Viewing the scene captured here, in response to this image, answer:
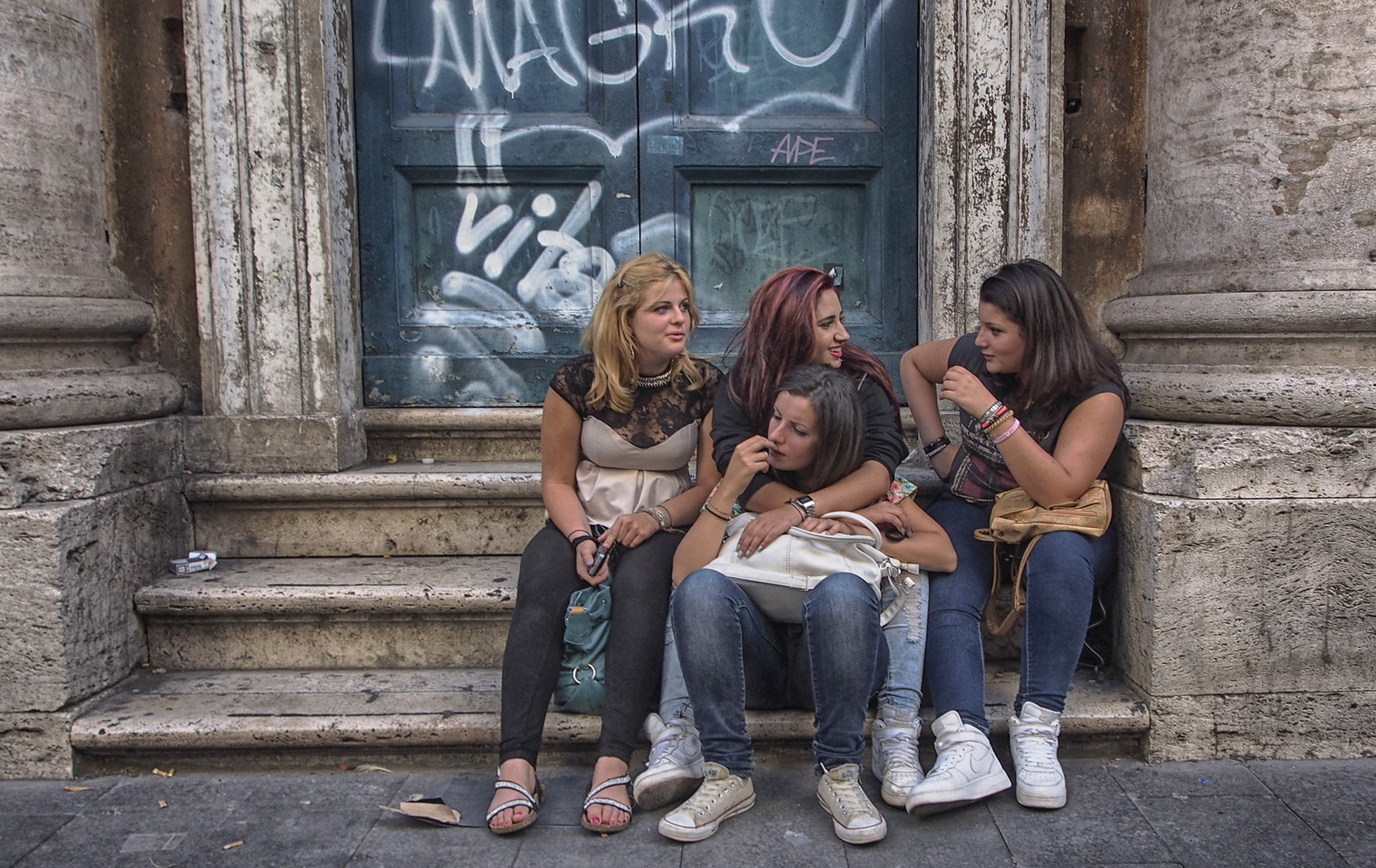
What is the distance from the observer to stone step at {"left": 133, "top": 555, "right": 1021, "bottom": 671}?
3.23 meters

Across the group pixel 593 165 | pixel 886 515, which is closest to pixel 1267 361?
pixel 886 515

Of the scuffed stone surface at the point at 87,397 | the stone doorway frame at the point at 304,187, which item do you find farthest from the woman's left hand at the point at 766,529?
the scuffed stone surface at the point at 87,397

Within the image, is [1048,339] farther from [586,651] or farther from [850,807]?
[586,651]

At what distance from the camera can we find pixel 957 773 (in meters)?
2.58

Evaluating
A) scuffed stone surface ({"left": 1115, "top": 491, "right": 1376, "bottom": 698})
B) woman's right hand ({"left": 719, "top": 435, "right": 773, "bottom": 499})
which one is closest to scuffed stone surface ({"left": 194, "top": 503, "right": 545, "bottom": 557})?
woman's right hand ({"left": 719, "top": 435, "right": 773, "bottom": 499})

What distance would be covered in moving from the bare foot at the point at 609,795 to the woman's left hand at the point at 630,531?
1.90ft

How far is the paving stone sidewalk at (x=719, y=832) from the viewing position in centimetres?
244

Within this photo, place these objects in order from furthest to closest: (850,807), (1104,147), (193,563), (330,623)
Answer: (1104,147), (193,563), (330,623), (850,807)

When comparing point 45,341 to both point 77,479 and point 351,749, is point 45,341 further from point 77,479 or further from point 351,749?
point 351,749

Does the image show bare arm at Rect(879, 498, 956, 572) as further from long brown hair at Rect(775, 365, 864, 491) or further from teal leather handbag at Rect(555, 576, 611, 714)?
teal leather handbag at Rect(555, 576, 611, 714)

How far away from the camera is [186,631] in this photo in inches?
130

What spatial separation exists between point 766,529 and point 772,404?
0.38 meters

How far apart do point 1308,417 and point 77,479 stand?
136 inches

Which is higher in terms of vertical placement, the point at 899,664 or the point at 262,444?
the point at 262,444
